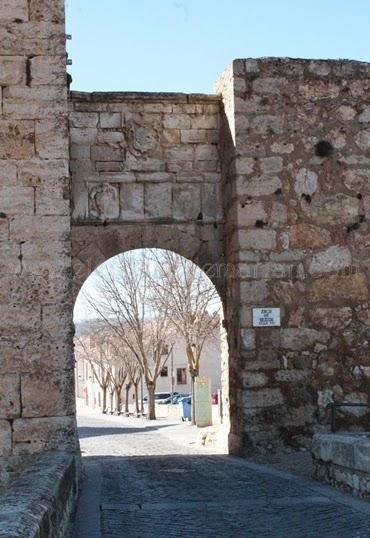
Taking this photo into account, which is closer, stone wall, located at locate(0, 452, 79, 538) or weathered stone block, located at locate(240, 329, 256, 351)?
stone wall, located at locate(0, 452, 79, 538)

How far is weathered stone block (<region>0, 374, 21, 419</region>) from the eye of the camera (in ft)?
20.5

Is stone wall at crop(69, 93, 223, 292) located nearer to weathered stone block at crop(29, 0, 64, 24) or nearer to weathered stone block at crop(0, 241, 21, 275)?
weathered stone block at crop(29, 0, 64, 24)

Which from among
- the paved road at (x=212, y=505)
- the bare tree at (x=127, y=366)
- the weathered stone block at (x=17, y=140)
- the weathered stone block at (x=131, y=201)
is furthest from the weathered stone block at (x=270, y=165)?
the bare tree at (x=127, y=366)

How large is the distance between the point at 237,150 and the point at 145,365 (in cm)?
2114

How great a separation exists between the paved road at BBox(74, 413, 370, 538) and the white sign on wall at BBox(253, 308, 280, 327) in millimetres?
1766

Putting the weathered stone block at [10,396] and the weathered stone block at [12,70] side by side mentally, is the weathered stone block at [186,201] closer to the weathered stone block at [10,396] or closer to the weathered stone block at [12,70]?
the weathered stone block at [12,70]

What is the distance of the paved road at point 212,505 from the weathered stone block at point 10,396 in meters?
0.87

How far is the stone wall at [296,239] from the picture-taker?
35.0 ft

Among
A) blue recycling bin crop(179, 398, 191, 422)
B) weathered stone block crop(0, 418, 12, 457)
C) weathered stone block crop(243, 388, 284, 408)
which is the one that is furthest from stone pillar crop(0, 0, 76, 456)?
blue recycling bin crop(179, 398, 191, 422)

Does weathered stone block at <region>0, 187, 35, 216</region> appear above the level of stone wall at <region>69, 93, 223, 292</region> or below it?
below

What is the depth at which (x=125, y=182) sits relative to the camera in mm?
11117

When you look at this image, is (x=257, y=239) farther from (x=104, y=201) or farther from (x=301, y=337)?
(x=104, y=201)

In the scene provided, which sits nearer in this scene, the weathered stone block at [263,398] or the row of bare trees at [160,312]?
the weathered stone block at [263,398]

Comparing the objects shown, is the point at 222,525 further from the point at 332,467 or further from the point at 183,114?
the point at 183,114
